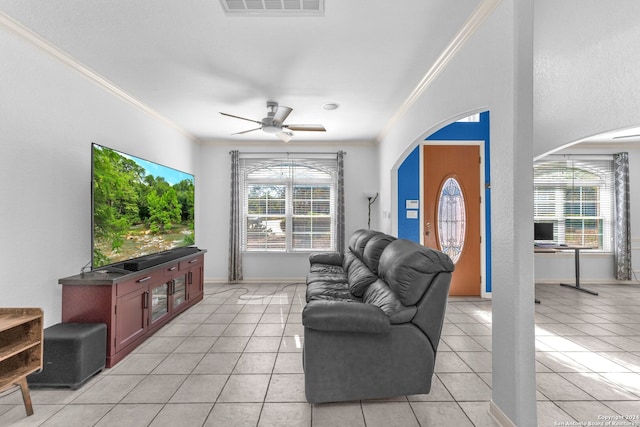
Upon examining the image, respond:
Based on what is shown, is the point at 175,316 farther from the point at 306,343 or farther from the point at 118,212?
the point at 306,343

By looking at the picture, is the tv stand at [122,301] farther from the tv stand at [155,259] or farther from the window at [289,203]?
the window at [289,203]

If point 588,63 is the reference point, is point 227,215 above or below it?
below

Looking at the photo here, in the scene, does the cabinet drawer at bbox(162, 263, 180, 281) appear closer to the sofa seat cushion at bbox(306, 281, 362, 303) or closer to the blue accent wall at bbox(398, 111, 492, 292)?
the sofa seat cushion at bbox(306, 281, 362, 303)

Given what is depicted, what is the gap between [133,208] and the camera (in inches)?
123

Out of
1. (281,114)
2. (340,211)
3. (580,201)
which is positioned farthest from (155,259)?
(580,201)

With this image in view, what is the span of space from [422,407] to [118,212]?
310 centimetres

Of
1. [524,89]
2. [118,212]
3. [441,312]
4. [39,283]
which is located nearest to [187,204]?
[118,212]

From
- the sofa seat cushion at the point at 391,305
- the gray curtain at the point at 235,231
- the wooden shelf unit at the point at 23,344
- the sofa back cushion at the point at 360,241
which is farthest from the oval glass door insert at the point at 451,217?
the wooden shelf unit at the point at 23,344

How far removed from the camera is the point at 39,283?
249 centimetres

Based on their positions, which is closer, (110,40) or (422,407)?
(422,407)

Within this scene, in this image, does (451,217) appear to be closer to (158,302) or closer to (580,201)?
(580,201)

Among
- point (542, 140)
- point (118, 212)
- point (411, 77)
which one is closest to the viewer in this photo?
point (542, 140)

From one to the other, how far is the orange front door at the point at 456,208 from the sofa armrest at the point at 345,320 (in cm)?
319

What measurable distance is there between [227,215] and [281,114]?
9.42 ft
